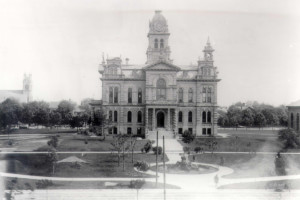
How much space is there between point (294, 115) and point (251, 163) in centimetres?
1918

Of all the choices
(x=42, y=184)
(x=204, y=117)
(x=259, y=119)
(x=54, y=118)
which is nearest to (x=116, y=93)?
(x=204, y=117)

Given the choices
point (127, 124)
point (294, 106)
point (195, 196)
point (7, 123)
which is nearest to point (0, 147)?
point (7, 123)

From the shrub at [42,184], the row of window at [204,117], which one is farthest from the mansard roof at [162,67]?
the shrub at [42,184]

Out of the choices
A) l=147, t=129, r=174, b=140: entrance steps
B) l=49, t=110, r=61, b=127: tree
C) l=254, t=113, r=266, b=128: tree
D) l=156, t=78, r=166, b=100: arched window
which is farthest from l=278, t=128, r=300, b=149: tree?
l=49, t=110, r=61, b=127: tree

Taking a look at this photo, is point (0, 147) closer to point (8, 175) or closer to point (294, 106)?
point (8, 175)

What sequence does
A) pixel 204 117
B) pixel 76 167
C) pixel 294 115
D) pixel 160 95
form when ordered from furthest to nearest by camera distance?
1. pixel 204 117
2. pixel 160 95
3. pixel 294 115
4. pixel 76 167

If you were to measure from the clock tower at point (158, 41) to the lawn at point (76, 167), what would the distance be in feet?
92.7

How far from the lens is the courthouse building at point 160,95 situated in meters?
57.6

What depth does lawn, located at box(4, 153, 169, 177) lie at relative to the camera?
95.7 feet

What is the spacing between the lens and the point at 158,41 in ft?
202

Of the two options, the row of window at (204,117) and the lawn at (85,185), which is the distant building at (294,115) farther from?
the lawn at (85,185)

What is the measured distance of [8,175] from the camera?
28.2 meters

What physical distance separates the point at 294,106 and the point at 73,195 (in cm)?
3594

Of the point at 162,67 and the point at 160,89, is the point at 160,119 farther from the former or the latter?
the point at 162,67
